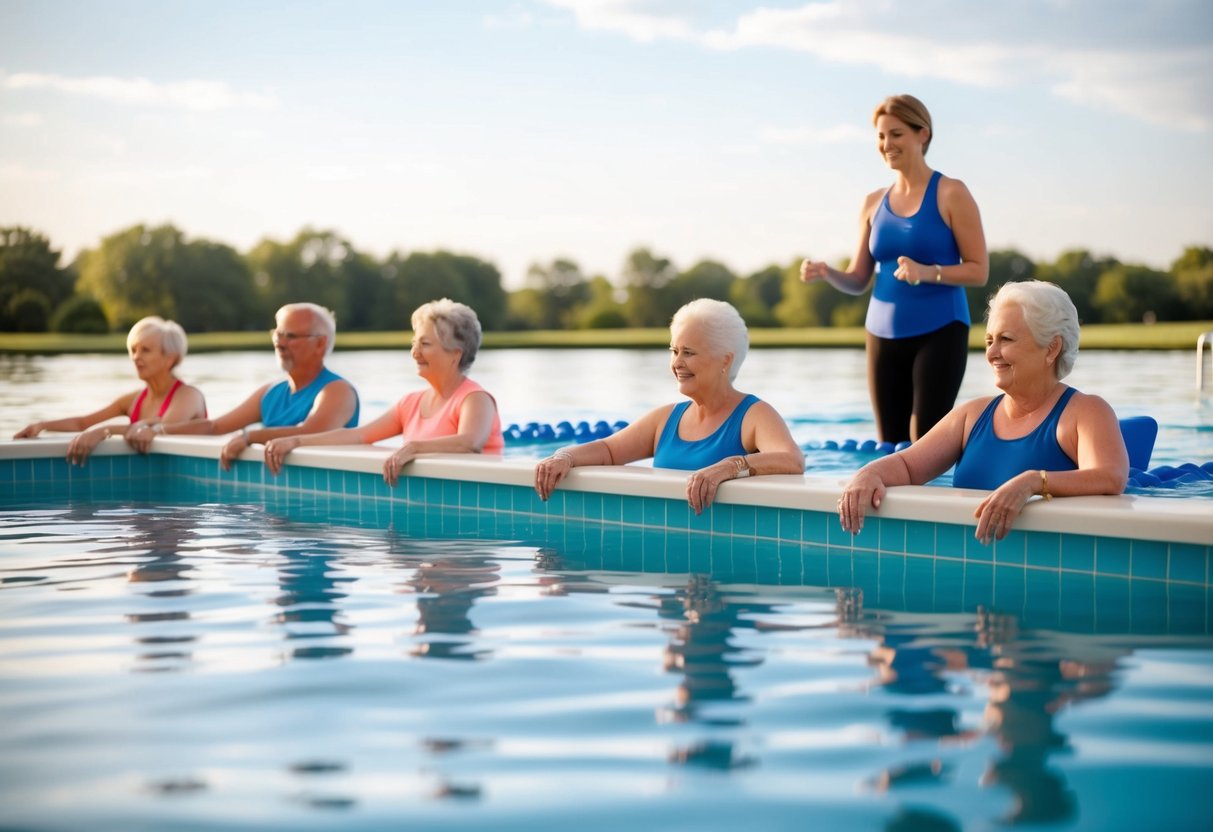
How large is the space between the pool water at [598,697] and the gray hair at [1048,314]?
2.17ft

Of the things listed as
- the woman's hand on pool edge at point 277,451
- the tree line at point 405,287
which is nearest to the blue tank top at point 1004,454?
the woman's hand on pool edge at point 277,451

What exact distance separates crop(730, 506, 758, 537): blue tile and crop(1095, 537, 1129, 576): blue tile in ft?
3.81

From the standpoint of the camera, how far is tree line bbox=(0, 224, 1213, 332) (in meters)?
31.6

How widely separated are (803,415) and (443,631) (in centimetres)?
905

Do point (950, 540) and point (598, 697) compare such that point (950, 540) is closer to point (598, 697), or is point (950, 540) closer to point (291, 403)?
point (598, 697)

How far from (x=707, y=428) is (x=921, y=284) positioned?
143 centimetres

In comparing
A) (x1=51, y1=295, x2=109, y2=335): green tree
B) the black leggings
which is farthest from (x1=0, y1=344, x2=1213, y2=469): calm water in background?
(x1=51, y1=295, x2=109, y2=335): green tree

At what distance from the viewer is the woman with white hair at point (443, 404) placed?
5.68m

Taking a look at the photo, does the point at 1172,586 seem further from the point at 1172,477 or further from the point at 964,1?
the point at 964,1

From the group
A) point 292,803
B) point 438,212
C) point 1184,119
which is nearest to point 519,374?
point 438,212

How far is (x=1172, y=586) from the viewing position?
351 centimetres

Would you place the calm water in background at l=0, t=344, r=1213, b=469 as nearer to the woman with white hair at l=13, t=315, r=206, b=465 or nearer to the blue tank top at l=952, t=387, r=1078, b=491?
the woman with white hair at l=13, t=315, r=206, b=465

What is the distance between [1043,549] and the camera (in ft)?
12.2

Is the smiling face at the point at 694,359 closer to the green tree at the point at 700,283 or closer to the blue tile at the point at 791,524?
the blue tile at the point at 791,524
